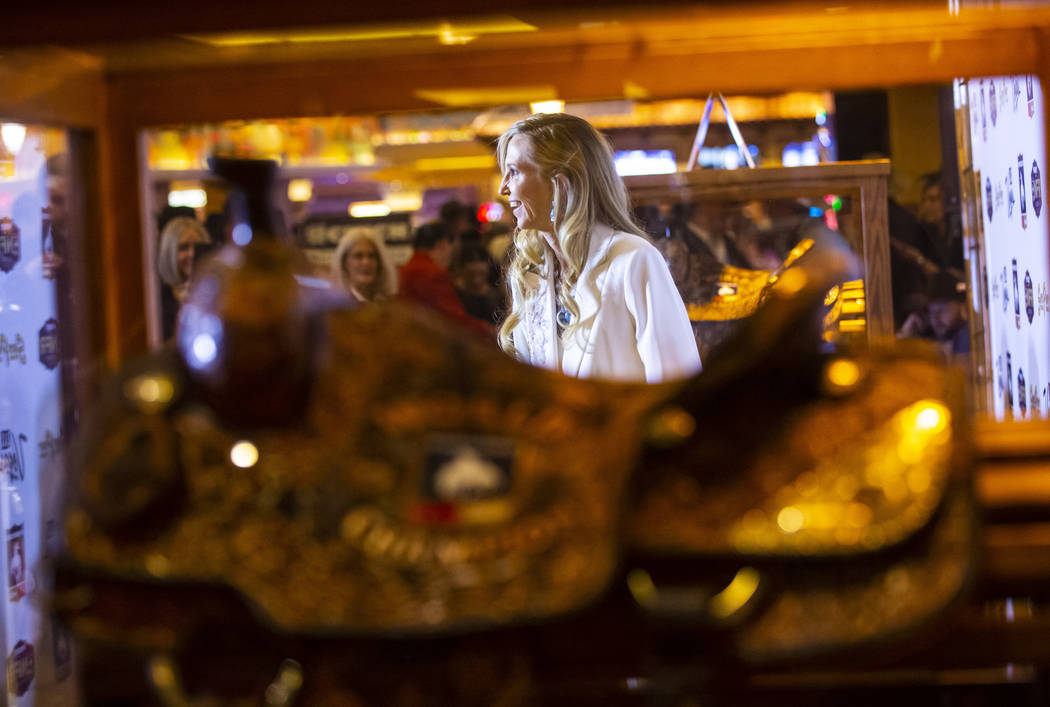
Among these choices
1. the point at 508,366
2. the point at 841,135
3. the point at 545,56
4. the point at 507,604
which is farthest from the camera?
the point at 841,135

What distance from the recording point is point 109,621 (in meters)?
0.68

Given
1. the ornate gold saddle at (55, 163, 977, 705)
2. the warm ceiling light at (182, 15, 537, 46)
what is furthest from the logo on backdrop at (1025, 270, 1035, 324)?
the warm ceiling light at (182, 15, 537, 46)

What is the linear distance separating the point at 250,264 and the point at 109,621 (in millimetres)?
283

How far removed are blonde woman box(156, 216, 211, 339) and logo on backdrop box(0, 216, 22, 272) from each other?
0.58 ft

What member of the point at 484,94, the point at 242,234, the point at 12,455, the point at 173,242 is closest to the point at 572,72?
the point at 484,94

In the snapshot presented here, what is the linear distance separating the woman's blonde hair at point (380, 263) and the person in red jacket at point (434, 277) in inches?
0.6

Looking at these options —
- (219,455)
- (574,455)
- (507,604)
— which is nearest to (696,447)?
(574,455)

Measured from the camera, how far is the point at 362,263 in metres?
1.18

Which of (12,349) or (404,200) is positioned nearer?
(12,349)

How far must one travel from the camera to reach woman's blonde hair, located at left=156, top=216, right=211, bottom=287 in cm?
98

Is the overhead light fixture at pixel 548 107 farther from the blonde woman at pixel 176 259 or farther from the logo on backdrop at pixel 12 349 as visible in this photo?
the logo on backdrop at pixel 12 349

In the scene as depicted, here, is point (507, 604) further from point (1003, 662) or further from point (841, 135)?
point (841, 135)

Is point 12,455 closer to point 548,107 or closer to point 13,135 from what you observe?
point 13,135

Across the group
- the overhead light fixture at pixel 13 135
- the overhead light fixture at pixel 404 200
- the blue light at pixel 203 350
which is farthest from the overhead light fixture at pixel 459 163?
the blue light at pixel 203 350
